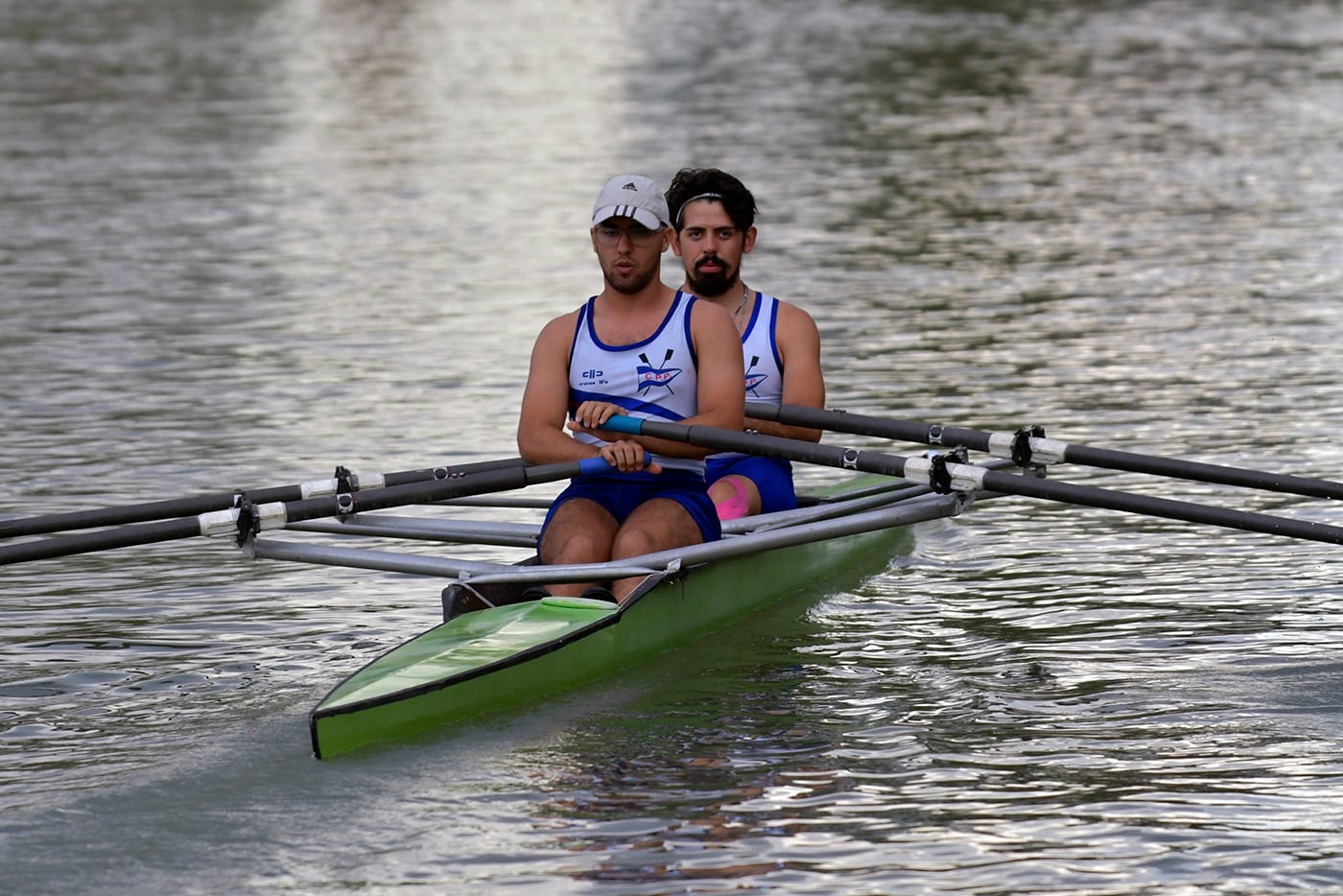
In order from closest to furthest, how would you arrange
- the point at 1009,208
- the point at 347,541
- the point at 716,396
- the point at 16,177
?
the point at 716,396 < the point at 347,541 < the point at 1009,208 < the point at 16,177

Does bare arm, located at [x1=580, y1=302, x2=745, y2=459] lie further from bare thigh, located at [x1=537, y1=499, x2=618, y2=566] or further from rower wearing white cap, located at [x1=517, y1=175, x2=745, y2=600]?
bare thigh, located at [x1=537, y1=499, x2=618, y2=566]

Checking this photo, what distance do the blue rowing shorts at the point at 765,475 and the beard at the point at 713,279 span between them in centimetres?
74

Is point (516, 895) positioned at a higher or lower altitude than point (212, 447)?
lower

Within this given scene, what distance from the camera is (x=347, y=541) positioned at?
10.6 meters

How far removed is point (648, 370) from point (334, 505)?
1296mm

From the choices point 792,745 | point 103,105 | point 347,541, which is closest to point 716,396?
point 792,745

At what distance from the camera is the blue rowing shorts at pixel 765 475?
9.26 m

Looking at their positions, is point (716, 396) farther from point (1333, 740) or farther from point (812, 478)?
point (812, 478)

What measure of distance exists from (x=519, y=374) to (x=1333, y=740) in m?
8.27

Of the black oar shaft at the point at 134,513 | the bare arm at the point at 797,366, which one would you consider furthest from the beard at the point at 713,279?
the black oar shaft at the point at 134,513

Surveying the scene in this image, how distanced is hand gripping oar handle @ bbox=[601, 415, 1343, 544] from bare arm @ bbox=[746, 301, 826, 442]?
1.08 metres

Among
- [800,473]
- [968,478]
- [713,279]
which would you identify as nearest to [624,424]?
[968,478]

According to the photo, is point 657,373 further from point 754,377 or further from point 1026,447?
point 1026,447

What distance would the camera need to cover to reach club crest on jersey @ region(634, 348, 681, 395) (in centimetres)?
817
